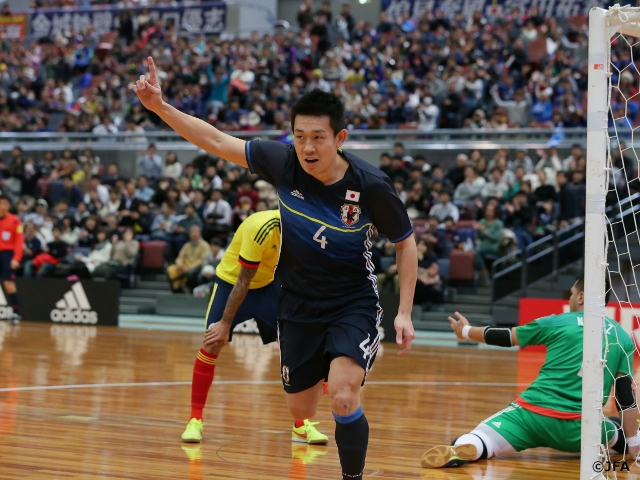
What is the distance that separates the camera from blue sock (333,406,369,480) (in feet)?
14.8

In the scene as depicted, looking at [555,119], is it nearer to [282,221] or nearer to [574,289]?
[574,289]

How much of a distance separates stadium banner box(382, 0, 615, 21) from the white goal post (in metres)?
18.5

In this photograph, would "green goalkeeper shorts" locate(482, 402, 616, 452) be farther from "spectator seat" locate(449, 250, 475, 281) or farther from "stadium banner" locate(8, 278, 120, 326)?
"stadium banner" locate(8, 278, 120, 326)

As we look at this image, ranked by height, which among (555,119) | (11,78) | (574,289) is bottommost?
(574,289)

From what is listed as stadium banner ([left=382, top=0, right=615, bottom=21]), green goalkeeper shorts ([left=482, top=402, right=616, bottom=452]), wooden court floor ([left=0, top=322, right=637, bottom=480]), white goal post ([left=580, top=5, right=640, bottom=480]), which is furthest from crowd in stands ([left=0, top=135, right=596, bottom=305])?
white goal post ([left=580, top=5, right=640, bottom=480])

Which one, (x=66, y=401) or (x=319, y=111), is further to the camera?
(x=66, y=401)

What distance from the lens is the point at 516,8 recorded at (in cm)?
2306

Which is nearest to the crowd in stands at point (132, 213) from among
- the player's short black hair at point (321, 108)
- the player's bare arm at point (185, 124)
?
the player's bare arm at point (185, 124)

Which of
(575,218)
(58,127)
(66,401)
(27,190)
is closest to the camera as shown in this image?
(66,401)

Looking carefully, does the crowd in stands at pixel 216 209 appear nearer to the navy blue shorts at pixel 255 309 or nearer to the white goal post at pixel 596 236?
the navy blue shorts at pixel 255 309

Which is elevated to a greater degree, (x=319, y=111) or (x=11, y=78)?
(x=11, y=78)

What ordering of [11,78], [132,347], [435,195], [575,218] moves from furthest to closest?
[11,78], [435,195], [575,218], [132,347]

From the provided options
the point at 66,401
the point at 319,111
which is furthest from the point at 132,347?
the point at 319,111

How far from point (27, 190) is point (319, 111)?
59.6 feet
